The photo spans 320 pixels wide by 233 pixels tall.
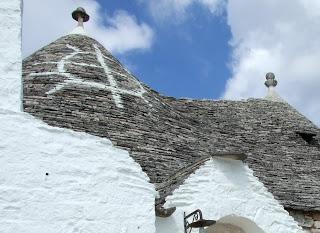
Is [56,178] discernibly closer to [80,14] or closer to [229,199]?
[229,199]

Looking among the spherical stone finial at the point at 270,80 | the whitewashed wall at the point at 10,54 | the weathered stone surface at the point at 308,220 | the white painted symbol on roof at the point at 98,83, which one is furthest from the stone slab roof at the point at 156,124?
the spherical stone finial at the point at 270,80

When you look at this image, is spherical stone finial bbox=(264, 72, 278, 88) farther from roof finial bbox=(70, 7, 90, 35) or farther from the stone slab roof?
roof finial bbox=(70, 7, 90, 35)

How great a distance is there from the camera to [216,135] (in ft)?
35.0

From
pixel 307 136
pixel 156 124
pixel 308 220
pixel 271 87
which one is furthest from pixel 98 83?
pixel 271 87

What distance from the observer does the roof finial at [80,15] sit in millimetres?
11746

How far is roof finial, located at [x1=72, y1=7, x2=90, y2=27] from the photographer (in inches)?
462

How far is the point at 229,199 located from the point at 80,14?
6.18 metres

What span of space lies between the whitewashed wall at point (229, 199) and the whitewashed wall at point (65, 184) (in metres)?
1.00

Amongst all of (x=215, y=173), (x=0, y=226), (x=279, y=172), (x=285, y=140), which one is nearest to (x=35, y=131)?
(x=0, y=226)

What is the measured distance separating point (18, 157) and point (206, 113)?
7.53 metres

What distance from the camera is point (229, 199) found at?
7.36 m

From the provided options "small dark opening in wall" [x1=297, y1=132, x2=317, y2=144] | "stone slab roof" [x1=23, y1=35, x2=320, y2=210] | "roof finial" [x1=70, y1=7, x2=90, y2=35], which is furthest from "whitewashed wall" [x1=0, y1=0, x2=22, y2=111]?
"small dark opening in wall" [x1=297, y1=132, x2=317, y2=144]

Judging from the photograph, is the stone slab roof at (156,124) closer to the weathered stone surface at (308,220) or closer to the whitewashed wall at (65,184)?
the weathered stone surface at (308,220)

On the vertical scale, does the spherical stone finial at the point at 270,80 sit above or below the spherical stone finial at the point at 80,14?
below
